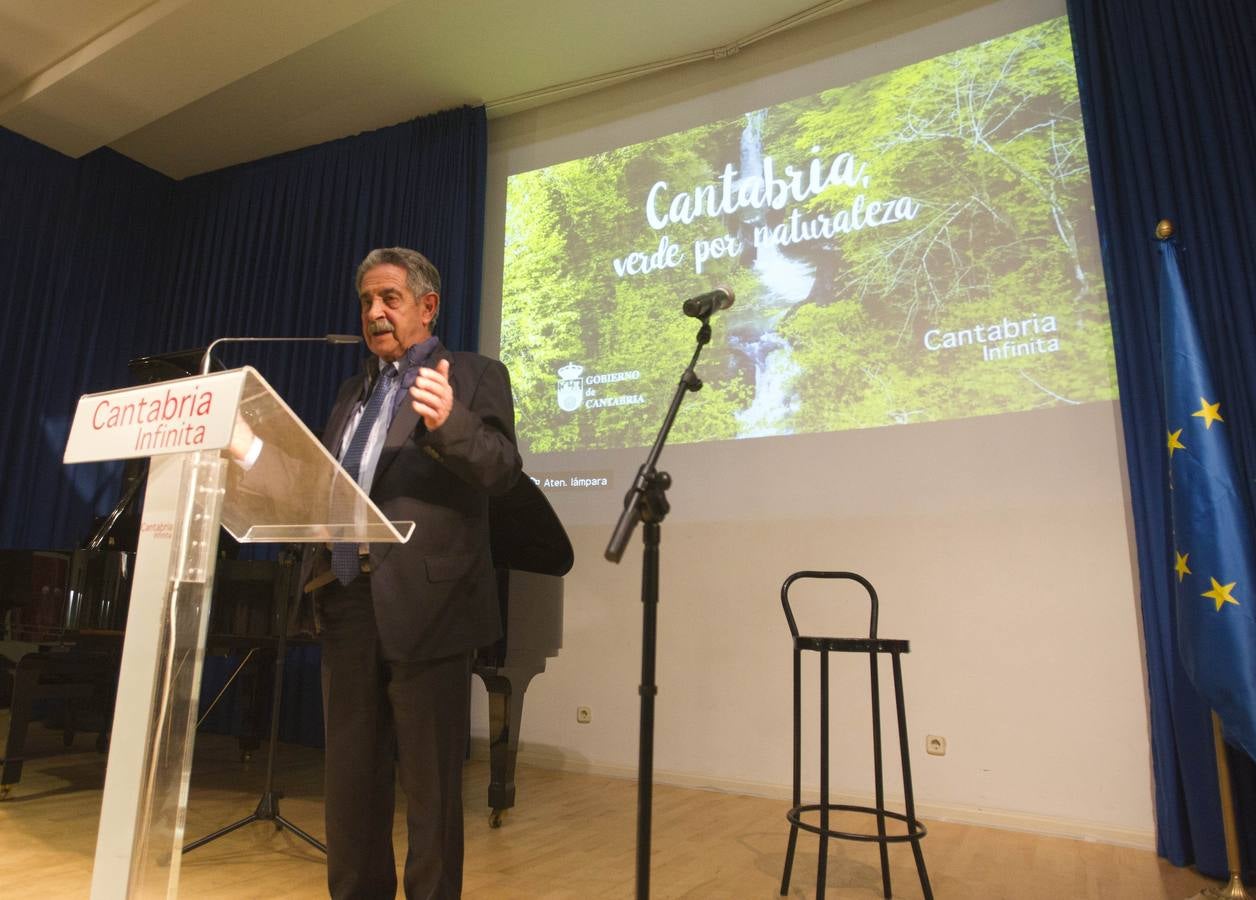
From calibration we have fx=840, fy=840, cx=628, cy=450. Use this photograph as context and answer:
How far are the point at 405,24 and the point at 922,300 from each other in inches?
124

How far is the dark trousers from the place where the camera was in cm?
163

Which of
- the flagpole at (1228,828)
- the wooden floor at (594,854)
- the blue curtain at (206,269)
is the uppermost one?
the blue curtain at (206,269)

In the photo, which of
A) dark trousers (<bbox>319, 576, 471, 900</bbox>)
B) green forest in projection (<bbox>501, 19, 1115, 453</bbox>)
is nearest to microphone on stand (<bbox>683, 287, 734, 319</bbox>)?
dark trousers (<bbox>319, 576, 471, 900</bbox>)

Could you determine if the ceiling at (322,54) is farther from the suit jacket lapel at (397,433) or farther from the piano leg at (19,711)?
the suit jacket lapel at (397,433)

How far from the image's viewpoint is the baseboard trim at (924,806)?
312cm

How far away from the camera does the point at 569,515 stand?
4520 millimetres

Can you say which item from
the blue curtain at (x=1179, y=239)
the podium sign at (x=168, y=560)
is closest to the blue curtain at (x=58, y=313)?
the podium sign at (x=168, y=560)

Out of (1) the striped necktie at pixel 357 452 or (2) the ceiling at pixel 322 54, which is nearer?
(1) the striped necktie at pixel 357 452

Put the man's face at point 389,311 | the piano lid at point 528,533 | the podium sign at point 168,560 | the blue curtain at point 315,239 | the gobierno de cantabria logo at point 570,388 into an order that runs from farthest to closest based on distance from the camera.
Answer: the blue curtain at point 315,239 < the gobierno de cantabria logo at point 570,388 < the piano lid at point 528,533 < the man's face at point 389,311 < the podium sign at point 168,560

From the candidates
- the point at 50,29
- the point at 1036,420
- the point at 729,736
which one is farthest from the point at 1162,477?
the point at 50,29

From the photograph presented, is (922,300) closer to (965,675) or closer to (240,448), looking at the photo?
(965,675)

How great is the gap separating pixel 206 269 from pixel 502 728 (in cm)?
463

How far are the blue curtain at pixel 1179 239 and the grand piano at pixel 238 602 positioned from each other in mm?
2167

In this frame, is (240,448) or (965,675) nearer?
(240,448)
